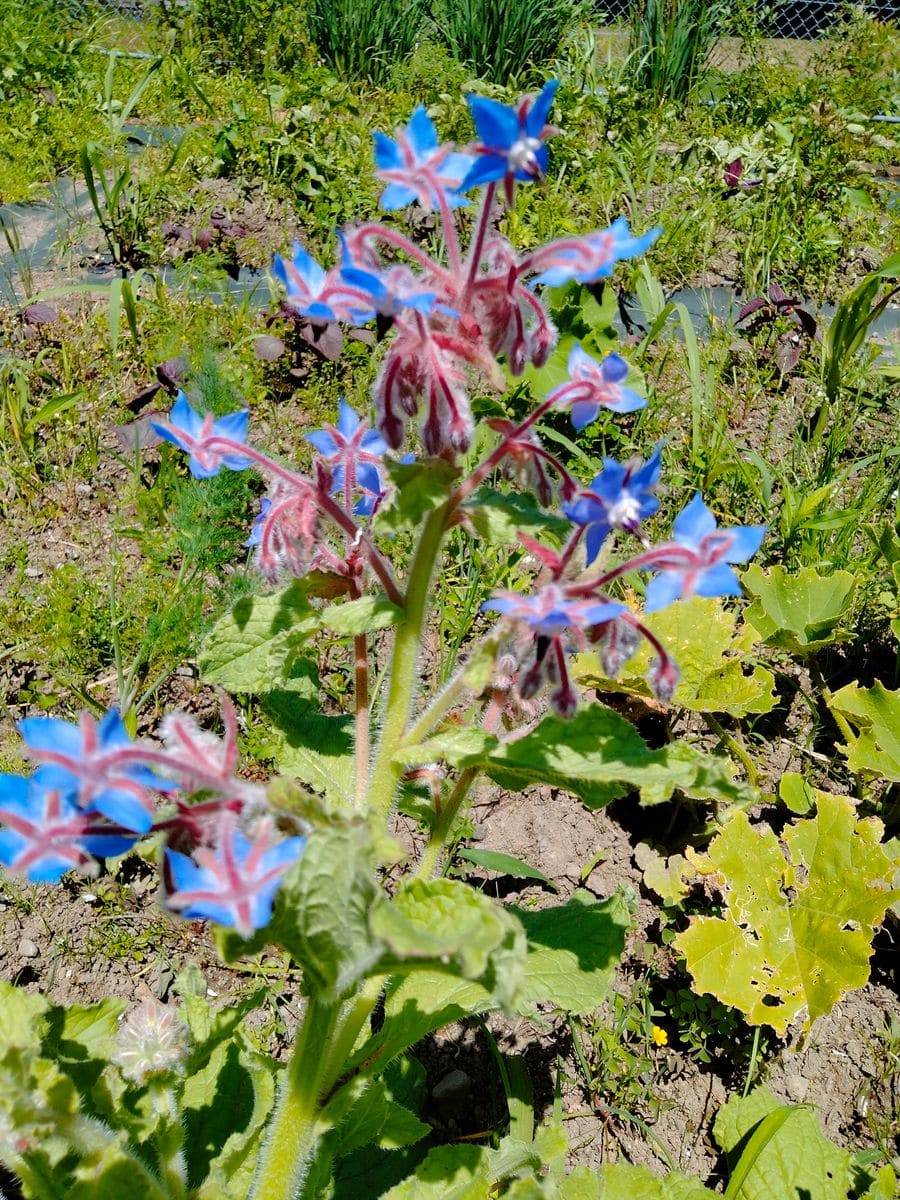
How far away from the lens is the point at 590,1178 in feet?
5.82

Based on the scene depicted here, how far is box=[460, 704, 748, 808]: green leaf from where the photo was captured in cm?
126

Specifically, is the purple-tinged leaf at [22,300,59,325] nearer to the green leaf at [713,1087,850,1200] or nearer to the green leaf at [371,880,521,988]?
the green leaf at [371,880,521,988]

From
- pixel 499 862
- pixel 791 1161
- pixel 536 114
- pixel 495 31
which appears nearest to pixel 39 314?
pixel 499 862

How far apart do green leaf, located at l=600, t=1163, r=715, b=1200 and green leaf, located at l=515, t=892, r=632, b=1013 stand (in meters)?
0.32

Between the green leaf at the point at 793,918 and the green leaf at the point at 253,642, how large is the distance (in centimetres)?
111

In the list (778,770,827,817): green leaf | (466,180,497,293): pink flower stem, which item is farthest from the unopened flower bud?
(778,770,827,817): green leaf

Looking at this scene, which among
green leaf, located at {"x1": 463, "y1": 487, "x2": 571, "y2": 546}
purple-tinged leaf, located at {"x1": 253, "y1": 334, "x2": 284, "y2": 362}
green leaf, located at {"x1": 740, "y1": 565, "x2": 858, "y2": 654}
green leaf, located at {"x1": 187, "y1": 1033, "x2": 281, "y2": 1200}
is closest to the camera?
green leaf, located at {"x1": 463, "y1": 487, "x2": 571, "y2": 546}

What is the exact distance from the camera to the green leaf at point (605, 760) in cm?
126

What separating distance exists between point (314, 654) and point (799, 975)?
1.33m

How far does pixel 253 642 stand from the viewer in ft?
5.11

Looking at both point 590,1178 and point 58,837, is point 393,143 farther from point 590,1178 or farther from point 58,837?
point 590,1178

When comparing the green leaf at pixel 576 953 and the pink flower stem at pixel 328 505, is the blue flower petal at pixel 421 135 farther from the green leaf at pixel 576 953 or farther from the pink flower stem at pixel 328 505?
the green leaf at pixel 576 953

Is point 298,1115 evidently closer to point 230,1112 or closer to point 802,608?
point 230,1112

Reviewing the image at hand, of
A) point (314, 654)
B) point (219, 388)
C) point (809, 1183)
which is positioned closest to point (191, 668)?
point (314, 654)
